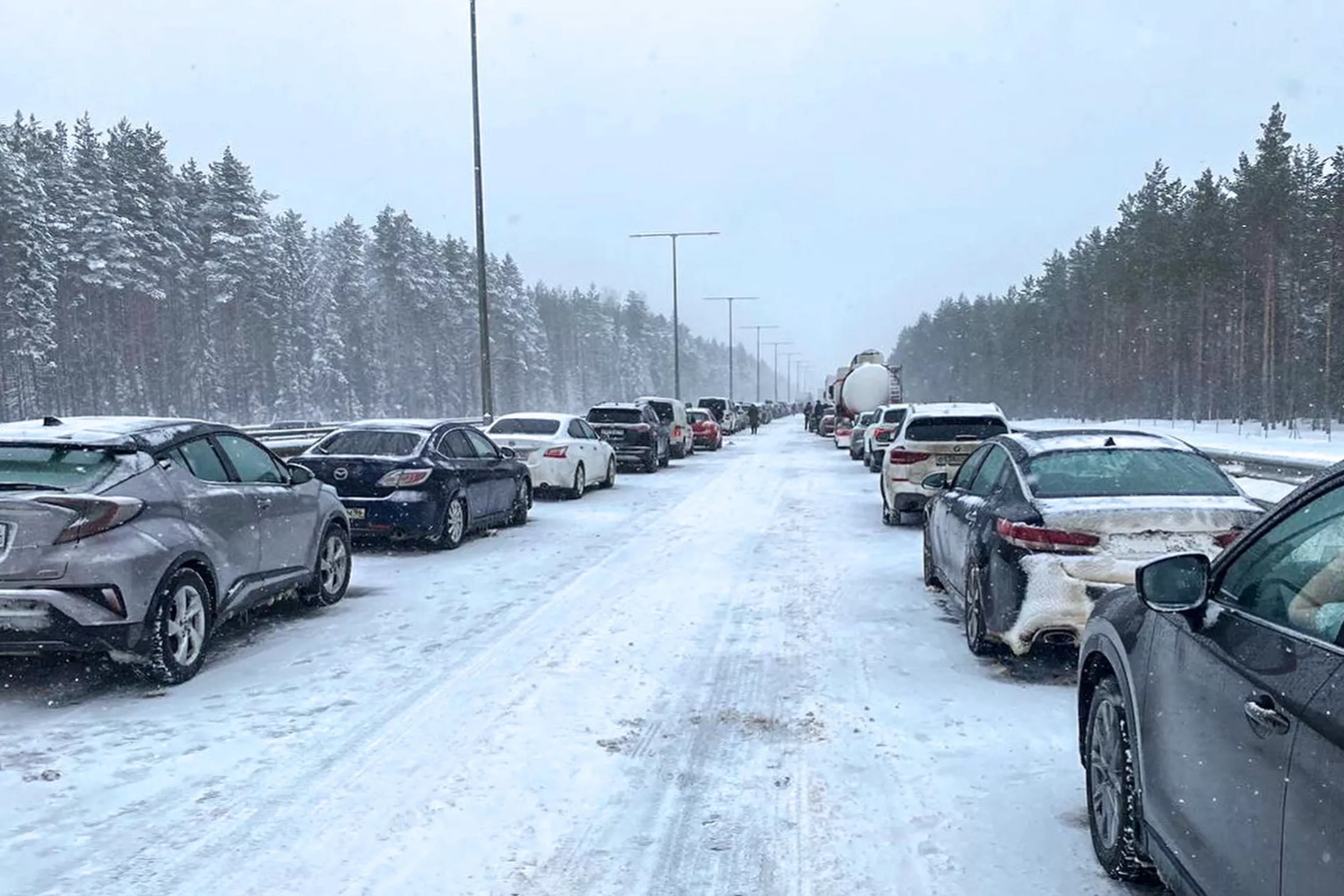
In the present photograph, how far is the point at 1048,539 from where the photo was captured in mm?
6246

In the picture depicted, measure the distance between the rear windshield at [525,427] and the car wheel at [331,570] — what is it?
9463mm

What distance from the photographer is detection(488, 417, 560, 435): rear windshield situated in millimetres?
18828

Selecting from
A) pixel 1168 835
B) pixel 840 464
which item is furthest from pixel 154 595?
pixel 840 464

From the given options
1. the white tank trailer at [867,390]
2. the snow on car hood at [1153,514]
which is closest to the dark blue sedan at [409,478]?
the snow on car hood at [1153,514]

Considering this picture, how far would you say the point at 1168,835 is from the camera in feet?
10.4

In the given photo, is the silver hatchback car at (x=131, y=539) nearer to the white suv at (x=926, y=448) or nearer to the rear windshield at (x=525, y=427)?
the white suv at (x=926, y=448)

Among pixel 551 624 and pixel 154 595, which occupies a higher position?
pixel 154 595

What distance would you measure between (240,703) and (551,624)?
2.63 metres

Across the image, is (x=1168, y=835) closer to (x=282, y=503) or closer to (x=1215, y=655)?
(x=1215, y=655)

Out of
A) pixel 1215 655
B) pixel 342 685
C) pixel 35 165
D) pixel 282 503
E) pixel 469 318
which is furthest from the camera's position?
pixel 469 318

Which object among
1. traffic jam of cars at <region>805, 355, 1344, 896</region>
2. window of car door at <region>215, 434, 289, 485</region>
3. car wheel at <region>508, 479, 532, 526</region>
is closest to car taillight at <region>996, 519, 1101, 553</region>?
traffic jam of cars at <region>805, 355, 1344, 896</region>

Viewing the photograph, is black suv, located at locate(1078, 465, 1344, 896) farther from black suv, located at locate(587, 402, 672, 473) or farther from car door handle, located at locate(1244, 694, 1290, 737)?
black suv, located at locate(587, 402, 672, 473)

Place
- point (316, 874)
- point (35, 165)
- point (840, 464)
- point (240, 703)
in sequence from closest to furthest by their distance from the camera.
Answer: point (316, 874), point (240, 703), point (840, 464), point (35, 165)

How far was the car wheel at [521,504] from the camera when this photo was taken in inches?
582
